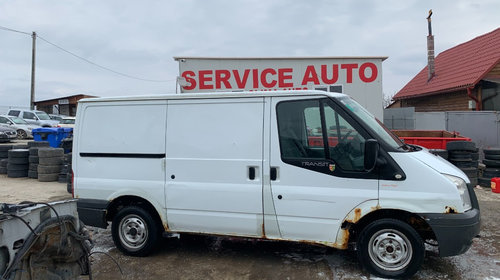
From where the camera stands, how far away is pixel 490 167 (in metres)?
9.25

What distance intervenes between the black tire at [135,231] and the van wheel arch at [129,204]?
66 mm

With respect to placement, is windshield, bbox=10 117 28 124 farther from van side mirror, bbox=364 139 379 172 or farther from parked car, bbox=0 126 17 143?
van side mirror, bbox=364 139 379 172

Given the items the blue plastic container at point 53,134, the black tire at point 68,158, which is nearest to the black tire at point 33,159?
the black tire at point 68,158

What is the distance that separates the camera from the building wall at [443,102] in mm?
17938

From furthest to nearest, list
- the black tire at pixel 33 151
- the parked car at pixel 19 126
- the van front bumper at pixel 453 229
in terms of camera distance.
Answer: the parked car at pixel 19 126 < the black tire at pixel 33 151 < the van front bumper at pixel 453 229

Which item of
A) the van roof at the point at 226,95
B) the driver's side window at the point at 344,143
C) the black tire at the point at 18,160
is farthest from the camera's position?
the black tire at the point at 18,160

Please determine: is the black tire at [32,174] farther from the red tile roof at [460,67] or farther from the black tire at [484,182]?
the red tile roof at [460,67]

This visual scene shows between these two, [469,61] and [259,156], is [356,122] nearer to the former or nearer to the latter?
[259,156]

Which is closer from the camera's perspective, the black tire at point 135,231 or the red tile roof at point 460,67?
the black tire at point 135,231

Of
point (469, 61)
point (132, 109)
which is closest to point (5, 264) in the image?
point (132, 109)

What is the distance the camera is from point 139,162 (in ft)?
15.0

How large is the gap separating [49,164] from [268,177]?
338 inches

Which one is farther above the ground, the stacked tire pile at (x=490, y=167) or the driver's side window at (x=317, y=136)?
the driver's side window at (x=317, y=136)

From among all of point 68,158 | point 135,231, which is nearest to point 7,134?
point 68,158
